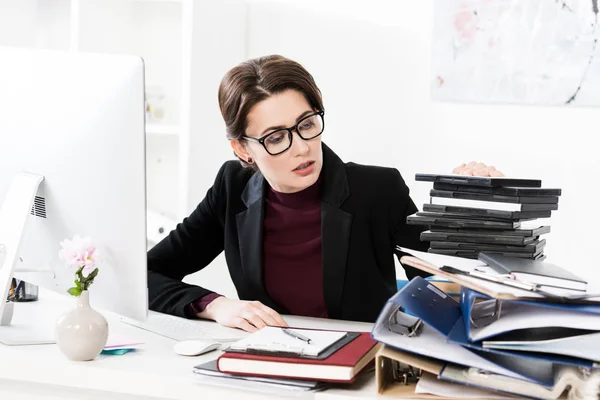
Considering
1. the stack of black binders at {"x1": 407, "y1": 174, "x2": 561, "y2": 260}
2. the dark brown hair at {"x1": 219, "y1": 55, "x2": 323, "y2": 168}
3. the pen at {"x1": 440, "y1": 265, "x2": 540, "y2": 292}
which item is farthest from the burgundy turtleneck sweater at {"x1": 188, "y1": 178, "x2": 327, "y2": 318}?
the pen at {"x1": 440, "y1": 265, "x2": 540, "y2": 292}

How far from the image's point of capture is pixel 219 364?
3.93 feet

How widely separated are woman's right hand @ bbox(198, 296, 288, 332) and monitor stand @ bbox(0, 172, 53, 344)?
0.36m

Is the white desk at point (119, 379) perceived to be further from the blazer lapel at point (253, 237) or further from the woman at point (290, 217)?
the blazer lapel at point (253, 237)

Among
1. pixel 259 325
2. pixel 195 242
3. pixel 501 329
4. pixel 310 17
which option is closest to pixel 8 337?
pixel 259 325

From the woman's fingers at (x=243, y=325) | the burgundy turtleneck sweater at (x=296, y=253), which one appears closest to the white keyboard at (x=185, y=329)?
the woman's fingers at (x=243, y=325)

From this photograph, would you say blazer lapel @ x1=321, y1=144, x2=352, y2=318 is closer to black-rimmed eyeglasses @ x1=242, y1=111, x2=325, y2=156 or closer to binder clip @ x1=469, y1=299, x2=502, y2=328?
black-rimmed eyeglasses @ x1=242, y1=111, x2=325, y2=156

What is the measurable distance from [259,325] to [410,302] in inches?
20.1

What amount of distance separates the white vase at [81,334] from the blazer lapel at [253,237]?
0.72 meters

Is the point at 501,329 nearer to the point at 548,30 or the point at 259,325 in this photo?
the point at 259,325

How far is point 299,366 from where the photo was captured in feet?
3.80

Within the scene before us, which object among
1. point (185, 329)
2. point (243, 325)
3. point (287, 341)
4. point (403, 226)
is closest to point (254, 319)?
point (243, 325)

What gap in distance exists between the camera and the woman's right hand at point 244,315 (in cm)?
162

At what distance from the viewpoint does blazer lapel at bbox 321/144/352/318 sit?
1.97m

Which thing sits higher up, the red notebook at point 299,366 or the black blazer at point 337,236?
the black blazer at point 337,236
